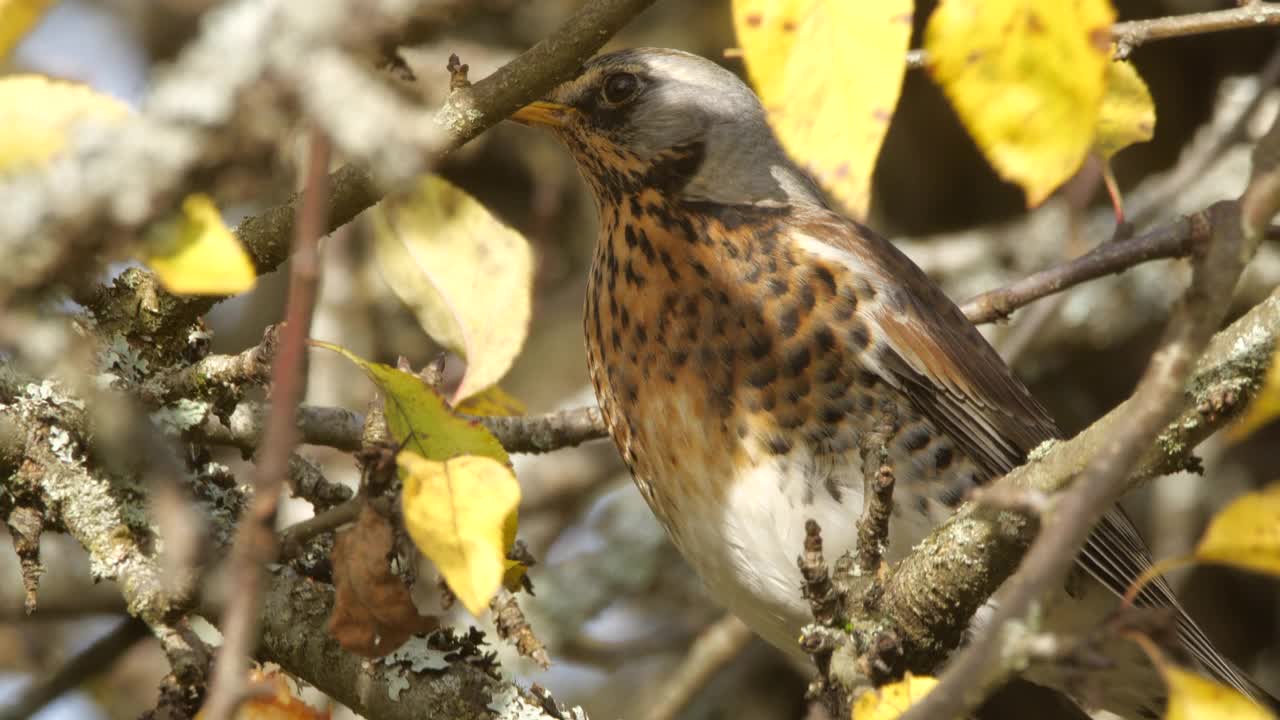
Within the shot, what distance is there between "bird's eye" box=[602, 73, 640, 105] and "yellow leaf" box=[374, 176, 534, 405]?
1.12 meters

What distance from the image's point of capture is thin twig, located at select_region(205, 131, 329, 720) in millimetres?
1019

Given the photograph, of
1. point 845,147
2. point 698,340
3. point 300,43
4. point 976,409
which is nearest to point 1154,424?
point 845,147

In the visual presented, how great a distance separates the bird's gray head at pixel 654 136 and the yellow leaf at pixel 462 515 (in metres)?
1.55

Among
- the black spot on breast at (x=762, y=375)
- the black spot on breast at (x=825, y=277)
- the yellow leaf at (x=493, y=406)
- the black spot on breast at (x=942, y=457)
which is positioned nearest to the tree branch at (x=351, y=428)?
the yellow leaf at (x=493, y=406)

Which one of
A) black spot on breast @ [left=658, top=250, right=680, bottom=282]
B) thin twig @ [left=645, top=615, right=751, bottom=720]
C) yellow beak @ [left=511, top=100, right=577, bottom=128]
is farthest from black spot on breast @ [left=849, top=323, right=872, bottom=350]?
thin twig @ [left=645, top=615, right=751, bottom=720]

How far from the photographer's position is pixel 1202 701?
1205mm

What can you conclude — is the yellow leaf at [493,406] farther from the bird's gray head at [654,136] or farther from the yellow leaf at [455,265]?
the bird's gray head at [654,136]

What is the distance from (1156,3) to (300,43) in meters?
4.03

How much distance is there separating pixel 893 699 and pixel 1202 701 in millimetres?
497

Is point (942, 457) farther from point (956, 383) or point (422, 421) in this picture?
point (422, 421)

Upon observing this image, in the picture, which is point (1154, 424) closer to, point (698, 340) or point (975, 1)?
point (975, 1)

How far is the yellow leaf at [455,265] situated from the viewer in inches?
70.1

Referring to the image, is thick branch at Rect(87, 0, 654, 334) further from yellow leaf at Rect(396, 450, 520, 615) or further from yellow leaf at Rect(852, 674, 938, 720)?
yellow leaf at Rect(852, 674, 938, 720)

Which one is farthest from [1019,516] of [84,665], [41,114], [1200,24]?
[84,665]
